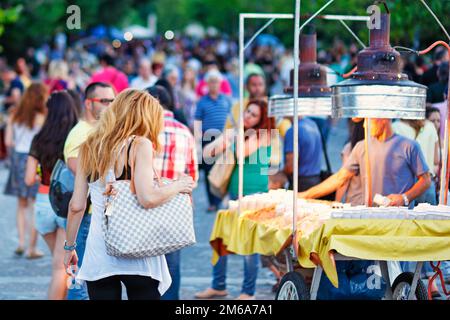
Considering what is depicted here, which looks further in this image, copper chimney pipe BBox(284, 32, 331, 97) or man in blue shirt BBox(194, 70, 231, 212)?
man in blue shirt BBox(194, 70, 231, 212)

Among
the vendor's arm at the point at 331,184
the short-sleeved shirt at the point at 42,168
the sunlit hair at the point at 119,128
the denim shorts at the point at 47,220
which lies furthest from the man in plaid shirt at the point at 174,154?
the sunlit hair at the point at 119,128

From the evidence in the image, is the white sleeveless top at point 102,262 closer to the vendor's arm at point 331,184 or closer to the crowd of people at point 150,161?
the crowd of people at point 150,161

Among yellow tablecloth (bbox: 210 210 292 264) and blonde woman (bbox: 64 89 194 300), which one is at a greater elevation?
blonde woman (bbox: 64 89 194 300)

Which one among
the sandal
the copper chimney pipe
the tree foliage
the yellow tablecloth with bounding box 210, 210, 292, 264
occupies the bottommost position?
the sandal

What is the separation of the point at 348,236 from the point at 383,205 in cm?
107

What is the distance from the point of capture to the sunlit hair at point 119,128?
6.08 m

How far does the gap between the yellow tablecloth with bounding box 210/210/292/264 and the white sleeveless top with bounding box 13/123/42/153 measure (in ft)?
12.7

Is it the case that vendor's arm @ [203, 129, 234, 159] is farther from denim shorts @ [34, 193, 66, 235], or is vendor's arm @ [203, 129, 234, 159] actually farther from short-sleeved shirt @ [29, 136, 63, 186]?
denim shorts @ [34, 193, 66, 235]

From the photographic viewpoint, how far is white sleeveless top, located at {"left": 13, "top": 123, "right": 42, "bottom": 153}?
1256 cm

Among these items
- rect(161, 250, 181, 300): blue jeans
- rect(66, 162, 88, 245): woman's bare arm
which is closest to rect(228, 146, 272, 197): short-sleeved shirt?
rect(161, 250, 181, 300): blue jeans

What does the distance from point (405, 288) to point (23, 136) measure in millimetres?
6351

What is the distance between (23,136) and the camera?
12.7 m

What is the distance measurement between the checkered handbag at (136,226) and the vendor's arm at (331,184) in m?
2.92
